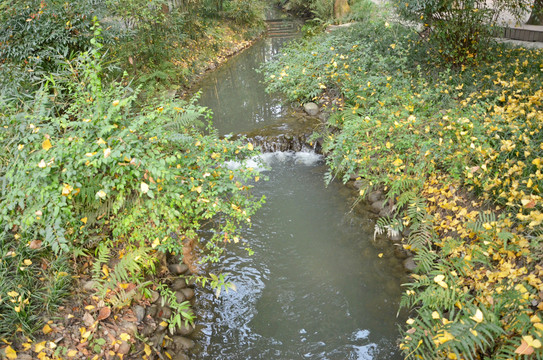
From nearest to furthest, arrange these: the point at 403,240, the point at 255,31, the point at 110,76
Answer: the point at 403,240 → the point at 110,76 → the point at 255,31

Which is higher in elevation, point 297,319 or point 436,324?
point 436,324

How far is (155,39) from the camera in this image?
35.4 ft

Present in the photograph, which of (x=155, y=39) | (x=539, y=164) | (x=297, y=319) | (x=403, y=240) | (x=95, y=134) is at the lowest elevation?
(x=297, y=319)

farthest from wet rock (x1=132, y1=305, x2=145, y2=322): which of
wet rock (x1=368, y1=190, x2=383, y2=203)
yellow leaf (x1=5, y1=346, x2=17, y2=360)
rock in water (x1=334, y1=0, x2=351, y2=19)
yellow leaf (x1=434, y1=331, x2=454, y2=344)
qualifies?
rock in water (x1=334, y1=0, x2=351, y2=19)

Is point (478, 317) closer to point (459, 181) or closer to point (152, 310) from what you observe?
point (459, 181)

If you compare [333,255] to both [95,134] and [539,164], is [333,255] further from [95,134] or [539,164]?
[95,134]

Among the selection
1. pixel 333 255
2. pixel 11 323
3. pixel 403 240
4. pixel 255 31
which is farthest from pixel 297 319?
pixel 255 31

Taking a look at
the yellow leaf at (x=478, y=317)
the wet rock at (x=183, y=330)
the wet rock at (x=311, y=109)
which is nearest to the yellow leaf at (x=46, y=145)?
the wet rock at (x=183, y=330)

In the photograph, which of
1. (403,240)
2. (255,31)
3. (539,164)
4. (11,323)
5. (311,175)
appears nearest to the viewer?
(11,323)

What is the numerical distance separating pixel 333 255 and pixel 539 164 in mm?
2679

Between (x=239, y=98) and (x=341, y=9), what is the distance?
870 centimetres

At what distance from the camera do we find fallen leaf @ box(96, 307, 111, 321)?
3516 mm

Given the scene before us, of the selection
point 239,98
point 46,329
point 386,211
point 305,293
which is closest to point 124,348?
point 46,329

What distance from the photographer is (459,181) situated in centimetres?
471
